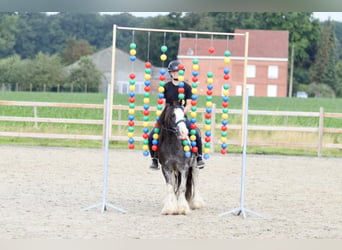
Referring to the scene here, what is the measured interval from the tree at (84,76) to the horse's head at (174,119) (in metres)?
40.2

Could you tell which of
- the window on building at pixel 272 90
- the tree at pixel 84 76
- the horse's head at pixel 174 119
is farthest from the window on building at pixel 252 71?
the horse's head at pixel 174 119

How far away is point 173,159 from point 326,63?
202 ft

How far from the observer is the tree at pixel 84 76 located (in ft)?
161

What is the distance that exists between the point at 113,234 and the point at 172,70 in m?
2.30

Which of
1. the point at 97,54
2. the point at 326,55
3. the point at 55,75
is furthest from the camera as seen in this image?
the point at 326,55

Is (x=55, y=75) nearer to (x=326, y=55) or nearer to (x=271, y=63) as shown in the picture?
(x=271, y=63)

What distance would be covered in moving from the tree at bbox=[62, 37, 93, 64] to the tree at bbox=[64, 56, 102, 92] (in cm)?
782

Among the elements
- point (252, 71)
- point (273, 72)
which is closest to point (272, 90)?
point (273, 72)

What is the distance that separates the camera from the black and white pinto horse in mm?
8445

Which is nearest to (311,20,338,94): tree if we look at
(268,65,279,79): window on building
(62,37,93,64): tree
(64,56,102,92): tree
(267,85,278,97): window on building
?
(267,85,278,97): window on building

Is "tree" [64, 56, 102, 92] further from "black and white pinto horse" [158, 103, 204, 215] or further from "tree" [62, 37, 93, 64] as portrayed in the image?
"black and white pinto horse" [158, 103, 204, 215]

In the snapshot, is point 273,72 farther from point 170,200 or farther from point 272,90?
point 170,200

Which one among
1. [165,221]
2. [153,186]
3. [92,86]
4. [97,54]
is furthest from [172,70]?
[97,54]

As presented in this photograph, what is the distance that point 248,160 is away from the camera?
15.9m
